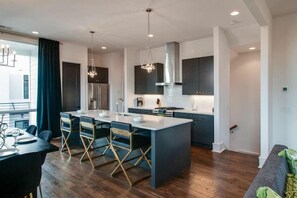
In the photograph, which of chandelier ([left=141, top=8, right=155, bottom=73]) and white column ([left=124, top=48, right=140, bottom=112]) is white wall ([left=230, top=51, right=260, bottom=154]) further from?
white column ([left=124, top=48, right=140, bottom=112])

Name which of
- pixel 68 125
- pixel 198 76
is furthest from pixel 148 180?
pixel 198 76

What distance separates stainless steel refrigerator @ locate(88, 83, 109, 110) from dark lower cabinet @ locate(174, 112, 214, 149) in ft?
11.5

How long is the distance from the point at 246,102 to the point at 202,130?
1.91 meters

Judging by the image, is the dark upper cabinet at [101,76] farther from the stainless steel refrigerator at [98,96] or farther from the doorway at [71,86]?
the doorway at [71,86]

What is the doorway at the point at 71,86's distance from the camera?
5908mm

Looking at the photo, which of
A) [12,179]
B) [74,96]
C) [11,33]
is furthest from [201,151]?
[11,33]

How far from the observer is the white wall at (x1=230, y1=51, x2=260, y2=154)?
5.41 metres

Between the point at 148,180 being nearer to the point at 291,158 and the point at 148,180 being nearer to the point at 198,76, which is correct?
the point at 291,158

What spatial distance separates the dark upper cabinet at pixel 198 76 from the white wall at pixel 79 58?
133 inches

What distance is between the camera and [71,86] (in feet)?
19.9

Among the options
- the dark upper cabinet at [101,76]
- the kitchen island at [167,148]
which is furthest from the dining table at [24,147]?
the dark upper cabinet at [101,76]

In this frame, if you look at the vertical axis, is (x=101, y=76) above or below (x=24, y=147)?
above

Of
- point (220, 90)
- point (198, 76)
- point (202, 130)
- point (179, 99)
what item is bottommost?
point (202, 130)

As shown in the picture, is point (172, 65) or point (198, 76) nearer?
point (198, 76)
